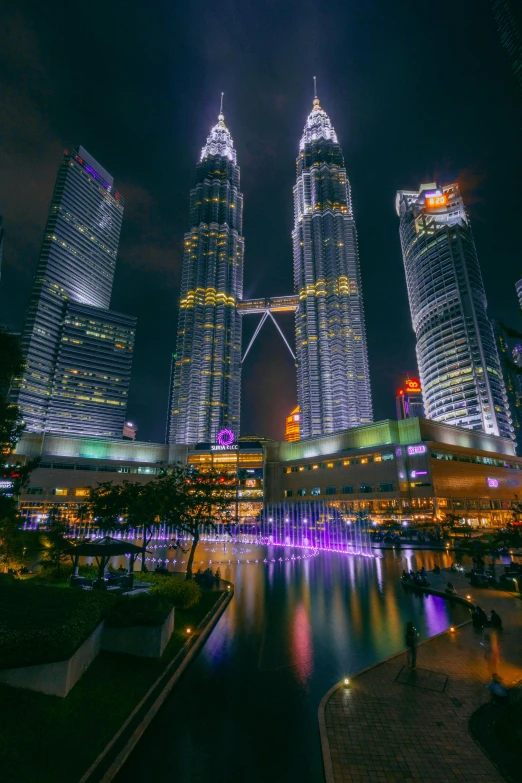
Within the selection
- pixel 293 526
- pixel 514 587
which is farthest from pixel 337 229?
pixel 514 587

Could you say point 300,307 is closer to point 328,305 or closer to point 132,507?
point 328,305

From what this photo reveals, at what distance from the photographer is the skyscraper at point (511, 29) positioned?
339 feet

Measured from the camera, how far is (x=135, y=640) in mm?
13445

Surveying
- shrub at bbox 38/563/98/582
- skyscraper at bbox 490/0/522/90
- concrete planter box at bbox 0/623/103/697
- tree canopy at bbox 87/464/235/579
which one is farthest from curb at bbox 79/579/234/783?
skyscraper at bbox 490/0/522/90

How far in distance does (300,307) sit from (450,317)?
62.9m

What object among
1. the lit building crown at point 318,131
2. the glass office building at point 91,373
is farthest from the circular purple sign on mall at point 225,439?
the lit building crown at point 318,131

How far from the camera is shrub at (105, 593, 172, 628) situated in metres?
13.5

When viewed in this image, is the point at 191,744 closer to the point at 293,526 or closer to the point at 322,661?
the point at 322,661

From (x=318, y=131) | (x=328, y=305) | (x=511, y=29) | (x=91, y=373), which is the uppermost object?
(x=318, y=131)

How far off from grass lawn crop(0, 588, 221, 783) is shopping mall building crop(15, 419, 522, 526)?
87.0 metres

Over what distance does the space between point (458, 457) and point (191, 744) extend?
103498mm

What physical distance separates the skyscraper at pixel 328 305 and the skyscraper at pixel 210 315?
29749mm

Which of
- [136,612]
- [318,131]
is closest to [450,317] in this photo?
[318,131]

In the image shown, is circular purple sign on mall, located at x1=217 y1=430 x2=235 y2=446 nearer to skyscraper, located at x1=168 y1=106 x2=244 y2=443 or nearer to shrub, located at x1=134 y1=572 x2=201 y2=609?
skyscraper, located at x1=168 y1=106 x2=244 y2=443
